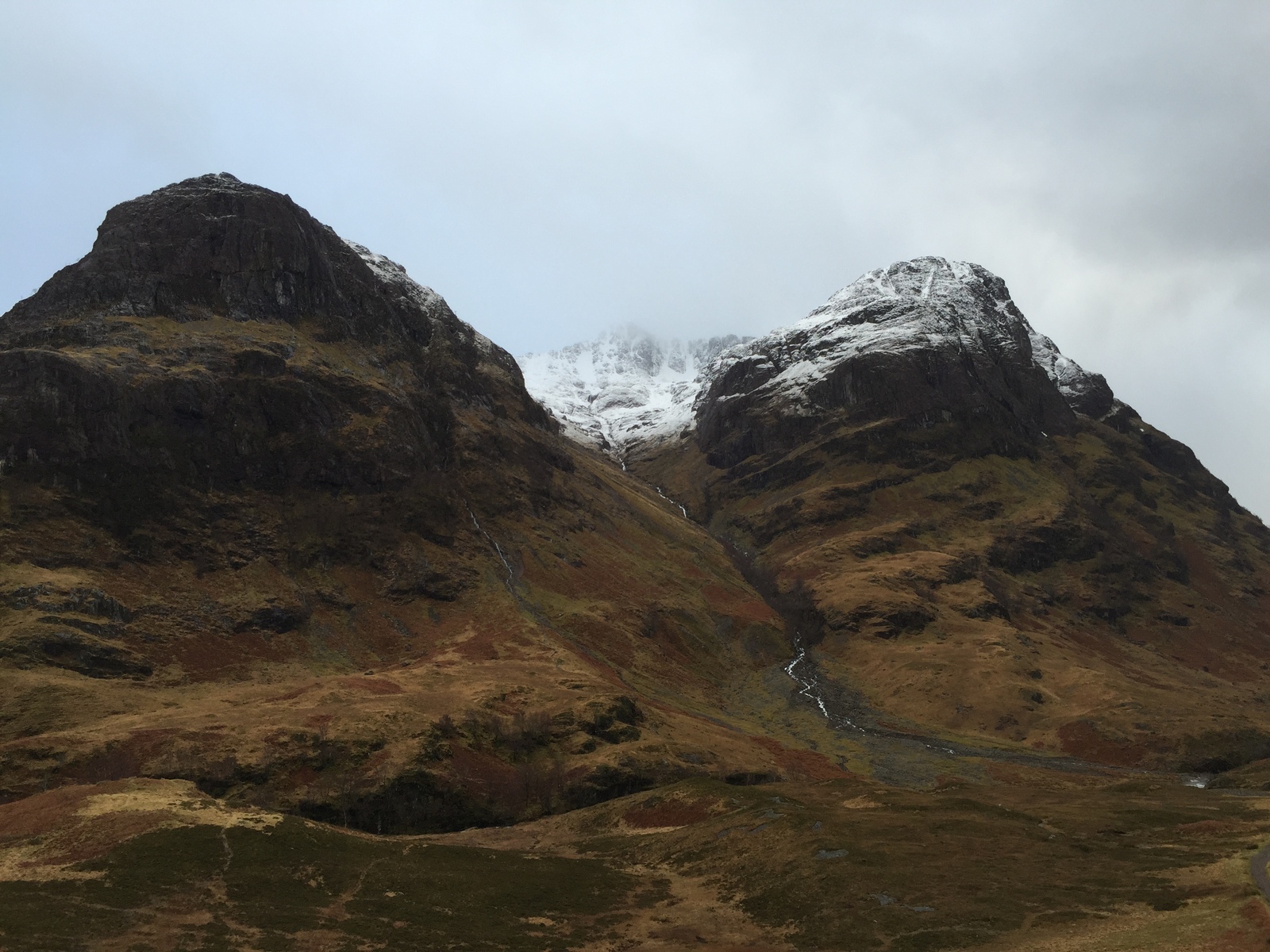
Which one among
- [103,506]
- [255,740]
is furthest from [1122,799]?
[103,506]

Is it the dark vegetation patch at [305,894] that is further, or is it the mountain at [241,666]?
the mountain at [241,666]

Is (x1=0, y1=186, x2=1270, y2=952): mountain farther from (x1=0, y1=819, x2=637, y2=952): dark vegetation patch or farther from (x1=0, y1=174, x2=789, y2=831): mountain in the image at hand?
(x1=0, y1=174, x2=789, y2=831): mountain

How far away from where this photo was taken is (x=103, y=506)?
17962cm

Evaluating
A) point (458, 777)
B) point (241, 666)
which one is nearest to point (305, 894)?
point (458, 777)

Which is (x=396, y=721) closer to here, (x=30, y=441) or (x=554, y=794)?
(x=554, y=794)

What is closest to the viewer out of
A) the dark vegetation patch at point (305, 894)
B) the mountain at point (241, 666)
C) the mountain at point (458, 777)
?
the dark vegetation patch at point (305, 894)

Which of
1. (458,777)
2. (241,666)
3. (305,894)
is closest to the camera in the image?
(305,894)

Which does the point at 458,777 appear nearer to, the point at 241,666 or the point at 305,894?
the point at 305,894

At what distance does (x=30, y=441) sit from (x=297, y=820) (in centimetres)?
12841

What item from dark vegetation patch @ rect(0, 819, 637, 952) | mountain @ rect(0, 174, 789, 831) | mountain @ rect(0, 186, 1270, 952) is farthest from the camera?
mountain @ rect(0, 174, 789, 831)

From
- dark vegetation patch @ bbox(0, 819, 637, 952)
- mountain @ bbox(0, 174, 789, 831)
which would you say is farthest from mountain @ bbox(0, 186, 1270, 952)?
mountain @ bbox(0, 174, 789, 831)

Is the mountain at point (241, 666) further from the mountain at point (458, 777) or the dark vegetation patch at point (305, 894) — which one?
the dark vegetation patch at point (305, 894)

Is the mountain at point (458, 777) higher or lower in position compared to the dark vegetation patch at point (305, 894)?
higher

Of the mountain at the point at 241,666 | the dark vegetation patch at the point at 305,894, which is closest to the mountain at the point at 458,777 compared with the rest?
the dark vegetation patch at the point at 305,894
